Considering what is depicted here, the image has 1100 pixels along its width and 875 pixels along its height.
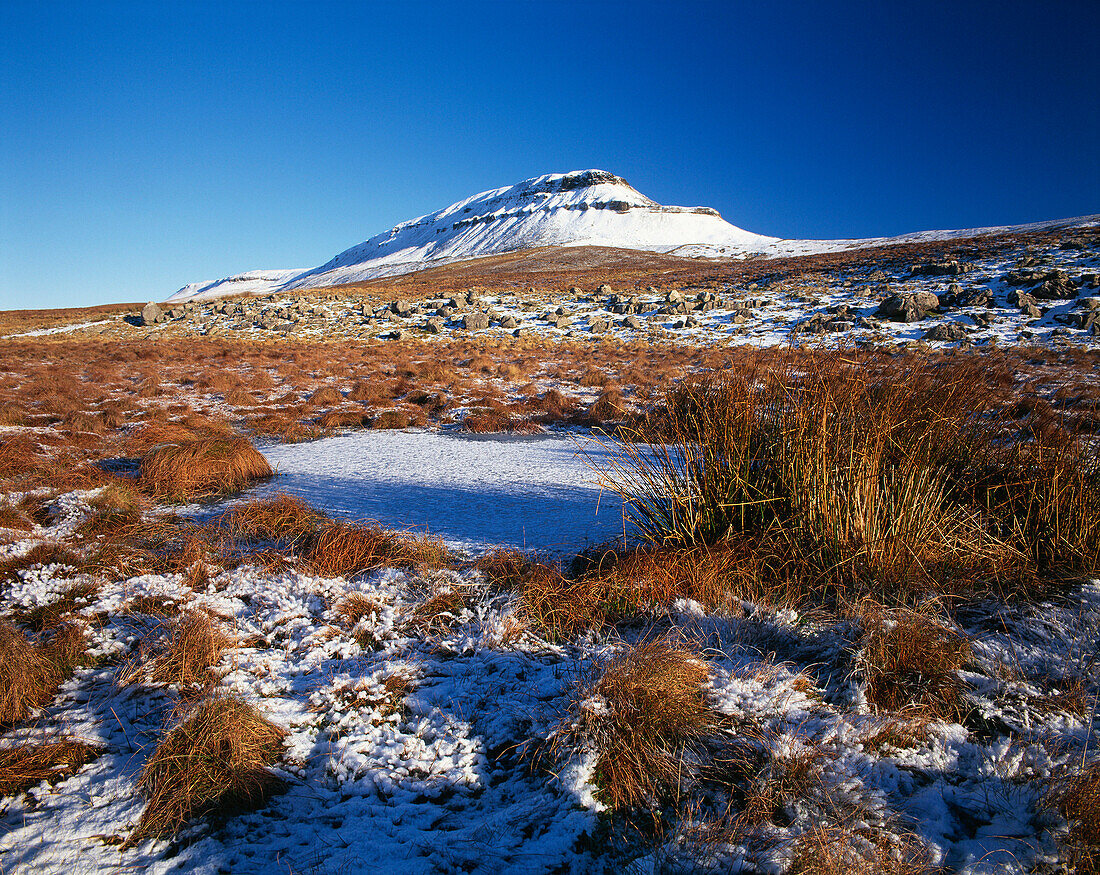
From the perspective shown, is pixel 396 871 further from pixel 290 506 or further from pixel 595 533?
pixel 290 506

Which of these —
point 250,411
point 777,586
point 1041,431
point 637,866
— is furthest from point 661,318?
point 637,866

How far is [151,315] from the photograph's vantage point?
92.8ft

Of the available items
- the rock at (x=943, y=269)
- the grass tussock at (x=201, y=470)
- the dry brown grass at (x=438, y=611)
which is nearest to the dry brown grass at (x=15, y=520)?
the grass tussock at (x=201, y=470)

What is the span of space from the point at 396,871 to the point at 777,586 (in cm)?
226

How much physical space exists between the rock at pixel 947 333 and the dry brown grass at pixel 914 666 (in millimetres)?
16925

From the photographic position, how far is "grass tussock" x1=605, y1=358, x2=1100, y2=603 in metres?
2.90

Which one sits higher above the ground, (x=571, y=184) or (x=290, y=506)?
(x=571, y=184)

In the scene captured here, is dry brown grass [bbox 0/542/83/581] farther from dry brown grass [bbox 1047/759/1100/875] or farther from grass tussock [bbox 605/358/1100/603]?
dry brown grass [bbox 1047/759/1100/875]

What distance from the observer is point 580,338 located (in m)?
21.2

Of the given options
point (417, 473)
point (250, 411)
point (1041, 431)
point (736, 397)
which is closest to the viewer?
point (736, 397)

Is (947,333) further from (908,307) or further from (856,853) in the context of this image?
(856,853)

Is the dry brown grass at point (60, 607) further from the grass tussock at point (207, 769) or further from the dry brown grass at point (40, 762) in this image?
the grass tussock at point (207, 769)

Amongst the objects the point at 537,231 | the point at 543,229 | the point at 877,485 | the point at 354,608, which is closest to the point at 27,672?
the point at 354,608

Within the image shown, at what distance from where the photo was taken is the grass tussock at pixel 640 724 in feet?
6.03
